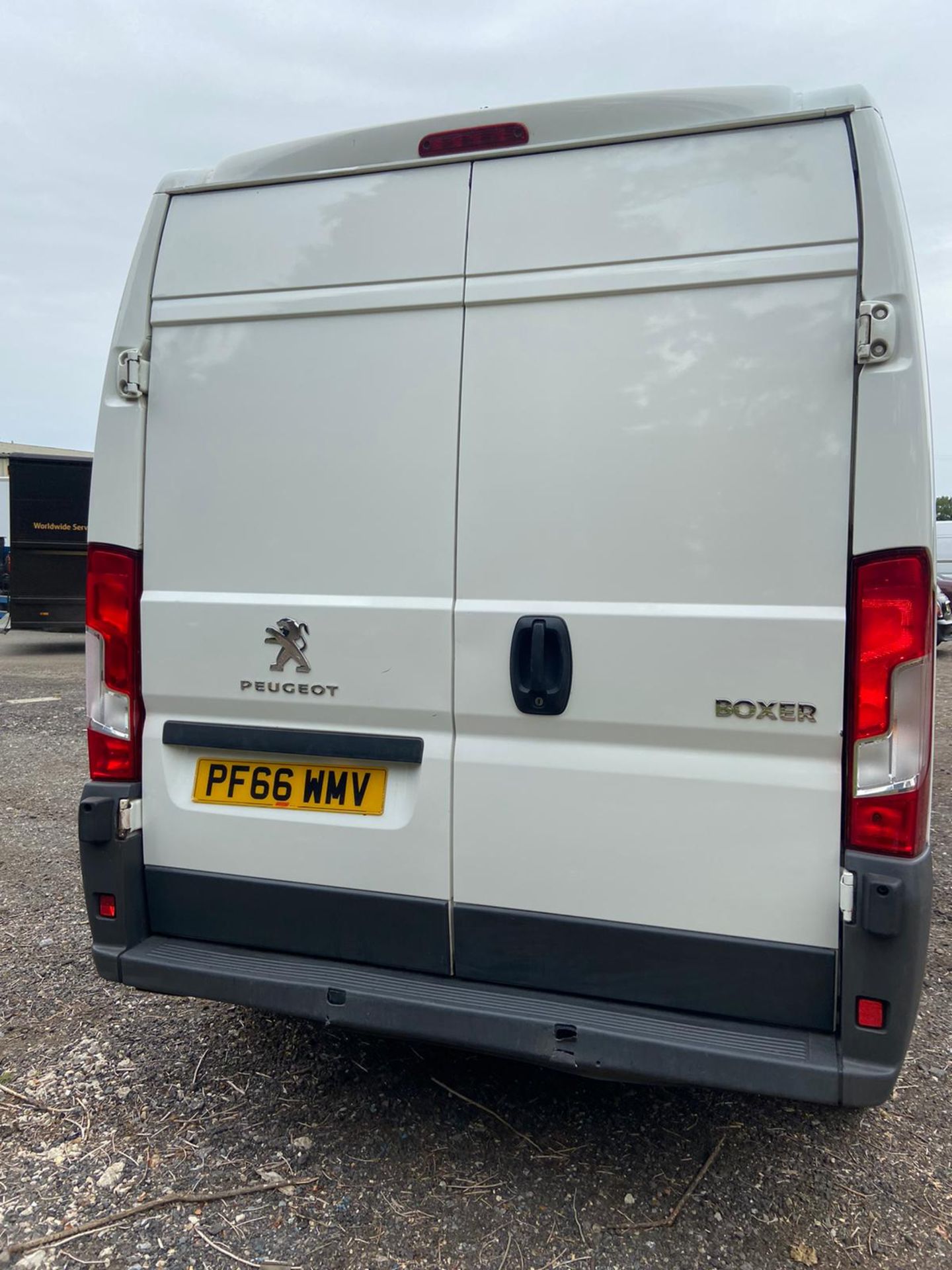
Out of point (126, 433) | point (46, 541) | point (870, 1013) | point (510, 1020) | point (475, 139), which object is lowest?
point (510, 1020)

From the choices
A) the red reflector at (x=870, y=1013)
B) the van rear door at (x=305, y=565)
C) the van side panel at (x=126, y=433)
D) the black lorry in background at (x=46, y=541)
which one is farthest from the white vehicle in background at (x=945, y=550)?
the van side panel at (x=126, y=433)

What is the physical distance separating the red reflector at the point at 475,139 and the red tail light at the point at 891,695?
1.38 m

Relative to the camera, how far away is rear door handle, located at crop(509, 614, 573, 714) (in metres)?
2.35

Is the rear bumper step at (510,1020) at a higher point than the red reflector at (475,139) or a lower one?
lower

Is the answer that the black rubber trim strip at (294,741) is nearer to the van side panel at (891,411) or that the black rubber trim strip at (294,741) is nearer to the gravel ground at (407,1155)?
the gravel ground at (407,1155)

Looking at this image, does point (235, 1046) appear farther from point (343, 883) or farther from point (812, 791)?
point (812, 791)

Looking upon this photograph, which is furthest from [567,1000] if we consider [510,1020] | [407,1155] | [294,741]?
[294,741]

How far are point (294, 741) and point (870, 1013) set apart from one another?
1.56 metres

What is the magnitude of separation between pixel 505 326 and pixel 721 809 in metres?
1.31

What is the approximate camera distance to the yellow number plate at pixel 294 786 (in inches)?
101

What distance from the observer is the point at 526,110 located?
244 centimetres

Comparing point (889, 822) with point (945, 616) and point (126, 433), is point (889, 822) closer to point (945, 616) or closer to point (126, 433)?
point (126, 433)

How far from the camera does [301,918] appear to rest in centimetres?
264

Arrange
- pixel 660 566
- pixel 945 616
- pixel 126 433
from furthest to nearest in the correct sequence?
pixel 945 616, pixel 126 433, pixel 660 566
